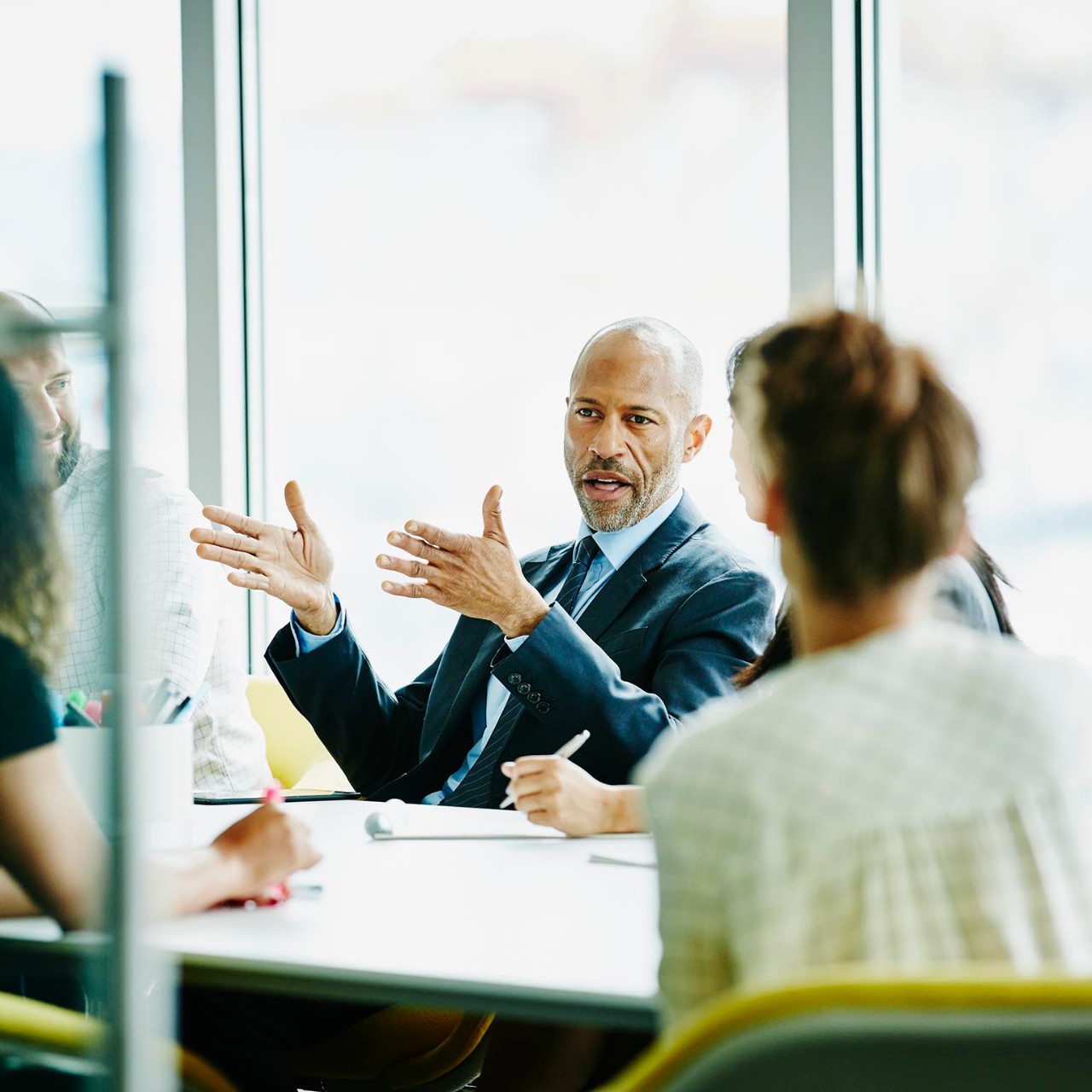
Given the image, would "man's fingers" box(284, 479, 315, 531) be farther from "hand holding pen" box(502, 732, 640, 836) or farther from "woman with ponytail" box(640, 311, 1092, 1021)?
"woman with ponytail" box(640, 311, 1092, 1021)

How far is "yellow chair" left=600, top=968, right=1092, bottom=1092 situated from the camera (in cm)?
68

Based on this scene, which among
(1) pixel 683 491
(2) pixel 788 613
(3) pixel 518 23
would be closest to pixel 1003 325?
(1) pixel 683 491

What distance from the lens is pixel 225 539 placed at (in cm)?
Result: 206

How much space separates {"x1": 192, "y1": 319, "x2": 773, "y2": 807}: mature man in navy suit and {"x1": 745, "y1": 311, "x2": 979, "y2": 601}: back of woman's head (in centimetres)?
98

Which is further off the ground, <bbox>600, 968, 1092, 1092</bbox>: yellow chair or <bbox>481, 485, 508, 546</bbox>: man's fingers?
<bbox>481, 485, 508, 546</bbox>: man's fingers

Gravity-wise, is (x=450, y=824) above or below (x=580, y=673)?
below

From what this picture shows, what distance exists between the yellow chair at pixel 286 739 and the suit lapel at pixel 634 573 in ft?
2.59

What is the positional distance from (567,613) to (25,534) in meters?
1.43

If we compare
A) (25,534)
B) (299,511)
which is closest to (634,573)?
(299,511)

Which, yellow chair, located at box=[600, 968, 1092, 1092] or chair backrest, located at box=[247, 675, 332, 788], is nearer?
yellow chair, located at box=[600, 968, 1092, 1092]

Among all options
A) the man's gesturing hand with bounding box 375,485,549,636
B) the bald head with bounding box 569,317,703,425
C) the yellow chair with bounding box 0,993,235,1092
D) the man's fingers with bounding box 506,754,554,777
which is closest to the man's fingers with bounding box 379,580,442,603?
the man's gesturing hand with bounding box 375,485,549,636

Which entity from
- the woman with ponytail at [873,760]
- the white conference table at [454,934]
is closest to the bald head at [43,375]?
the white conference table at [454,934]

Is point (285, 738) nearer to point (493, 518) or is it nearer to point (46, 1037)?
point (493, 518)

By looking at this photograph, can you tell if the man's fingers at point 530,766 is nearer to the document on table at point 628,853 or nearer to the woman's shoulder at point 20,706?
the document on table at point 628,853
